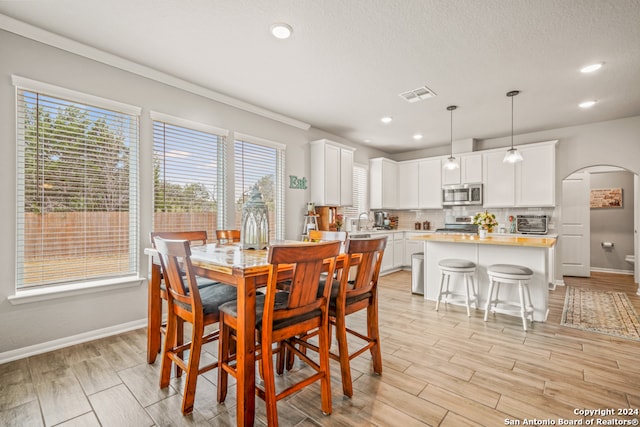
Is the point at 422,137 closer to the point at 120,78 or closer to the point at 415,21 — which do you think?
the point at 415,21

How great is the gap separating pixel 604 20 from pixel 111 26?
3994 mm

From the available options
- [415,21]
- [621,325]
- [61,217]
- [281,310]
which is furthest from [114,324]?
[621,325]

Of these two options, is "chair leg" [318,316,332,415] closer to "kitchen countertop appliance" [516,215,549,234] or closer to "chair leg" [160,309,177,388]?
"chair leg" [160,309,177,388]

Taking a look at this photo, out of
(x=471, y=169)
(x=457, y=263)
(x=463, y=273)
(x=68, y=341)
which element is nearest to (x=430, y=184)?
(x=471, y=169)

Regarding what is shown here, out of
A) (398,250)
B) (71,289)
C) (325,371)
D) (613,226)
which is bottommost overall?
(325,371)

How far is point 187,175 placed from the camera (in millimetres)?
3631

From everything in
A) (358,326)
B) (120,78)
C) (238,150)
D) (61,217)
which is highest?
(120,78)

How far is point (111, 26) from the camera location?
251 cm

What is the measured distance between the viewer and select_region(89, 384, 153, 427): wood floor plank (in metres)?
1.73

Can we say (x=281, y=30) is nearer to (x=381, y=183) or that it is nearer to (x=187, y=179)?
(x=187, y=179)

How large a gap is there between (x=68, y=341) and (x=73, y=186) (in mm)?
1415

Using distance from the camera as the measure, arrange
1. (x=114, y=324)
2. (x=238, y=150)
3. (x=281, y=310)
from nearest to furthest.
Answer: (x=281, y=310)
(x=114, y=324)
(x=238, y=150)

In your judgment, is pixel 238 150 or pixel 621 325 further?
pixel 238 150

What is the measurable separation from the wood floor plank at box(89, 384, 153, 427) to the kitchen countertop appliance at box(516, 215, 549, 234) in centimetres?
598
